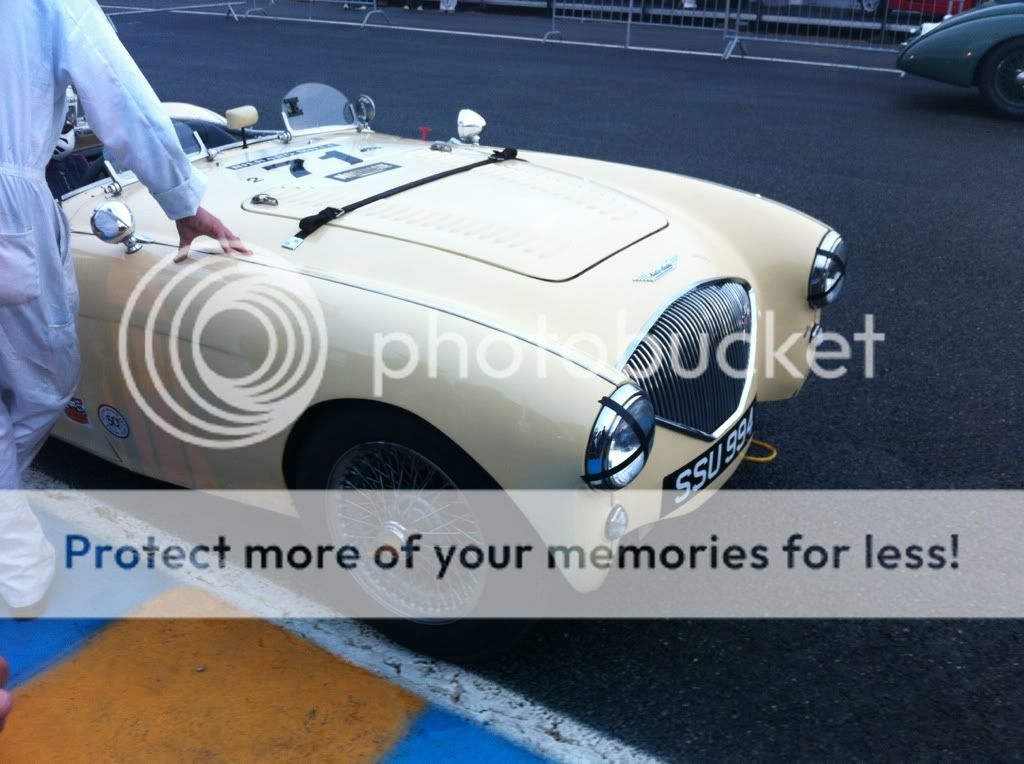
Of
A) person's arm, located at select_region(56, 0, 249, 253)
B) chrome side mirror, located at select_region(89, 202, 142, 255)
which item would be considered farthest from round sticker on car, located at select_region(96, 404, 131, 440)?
person's arm, located at select_region(56, 0, 249, 253)

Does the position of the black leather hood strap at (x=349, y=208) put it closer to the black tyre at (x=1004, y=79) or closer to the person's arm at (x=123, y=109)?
the person's arm at (x=123, y=109)

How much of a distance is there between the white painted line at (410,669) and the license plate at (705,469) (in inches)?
24.4

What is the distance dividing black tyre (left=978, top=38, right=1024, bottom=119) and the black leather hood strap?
6.89 metres

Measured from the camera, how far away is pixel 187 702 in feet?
8.42

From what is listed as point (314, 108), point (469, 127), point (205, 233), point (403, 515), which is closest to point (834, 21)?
point (469, 127)

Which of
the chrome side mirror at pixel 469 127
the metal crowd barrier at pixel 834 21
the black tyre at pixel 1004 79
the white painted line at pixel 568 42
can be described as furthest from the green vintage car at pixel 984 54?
the chrome side mirror at pixel 469 127

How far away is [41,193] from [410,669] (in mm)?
1610

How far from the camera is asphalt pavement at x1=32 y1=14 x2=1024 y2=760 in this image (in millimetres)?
2523

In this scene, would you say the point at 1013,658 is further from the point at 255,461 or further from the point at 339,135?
the point at 339,135

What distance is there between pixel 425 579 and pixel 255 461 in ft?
1.97

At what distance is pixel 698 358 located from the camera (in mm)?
2750

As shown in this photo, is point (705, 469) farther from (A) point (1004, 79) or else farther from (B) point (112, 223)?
(A) point (1004, 79)
